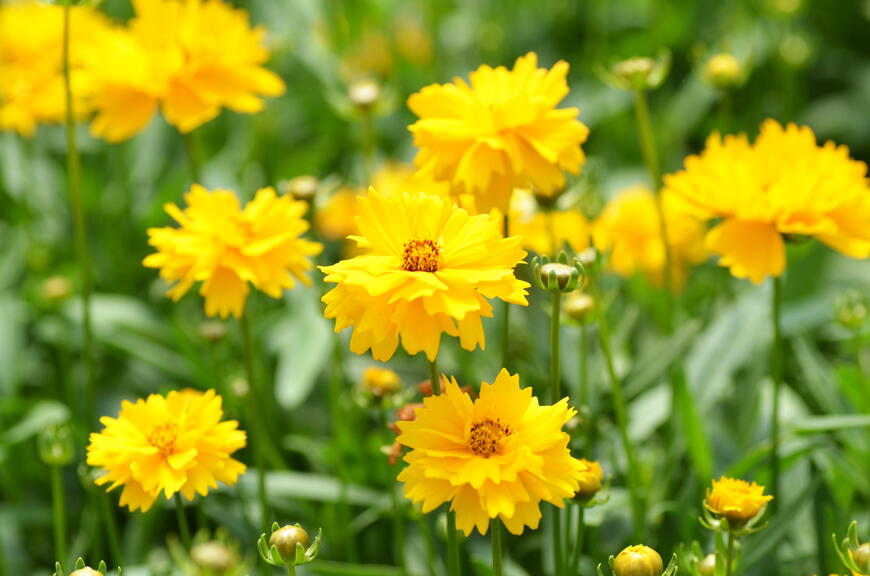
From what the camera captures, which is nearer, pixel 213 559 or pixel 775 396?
pixel 213 559

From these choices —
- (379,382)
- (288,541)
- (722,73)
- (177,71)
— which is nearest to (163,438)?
(288,541)

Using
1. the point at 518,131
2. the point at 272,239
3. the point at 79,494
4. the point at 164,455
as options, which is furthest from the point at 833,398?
the point at 79,494

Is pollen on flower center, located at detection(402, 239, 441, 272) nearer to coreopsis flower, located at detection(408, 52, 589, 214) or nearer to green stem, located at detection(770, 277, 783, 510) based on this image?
coreopsis flower, located at detection(408, 52, 589, 214)

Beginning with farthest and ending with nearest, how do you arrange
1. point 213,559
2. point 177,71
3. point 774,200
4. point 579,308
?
point 177,71, point 579,308, point 774,200, point 213,559

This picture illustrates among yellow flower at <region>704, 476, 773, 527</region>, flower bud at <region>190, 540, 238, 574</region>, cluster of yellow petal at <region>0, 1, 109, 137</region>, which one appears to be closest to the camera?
flower bud at <region>190, 540, 238, 574</region>

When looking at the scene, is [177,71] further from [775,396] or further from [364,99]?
[775,396]

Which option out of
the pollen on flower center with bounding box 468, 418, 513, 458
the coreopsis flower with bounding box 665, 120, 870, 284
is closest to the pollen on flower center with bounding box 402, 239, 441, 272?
the pollen on flower center with bounding box 468, 418, 513, 458

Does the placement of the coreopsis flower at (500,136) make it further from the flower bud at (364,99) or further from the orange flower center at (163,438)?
the flower bud at (364,99)
